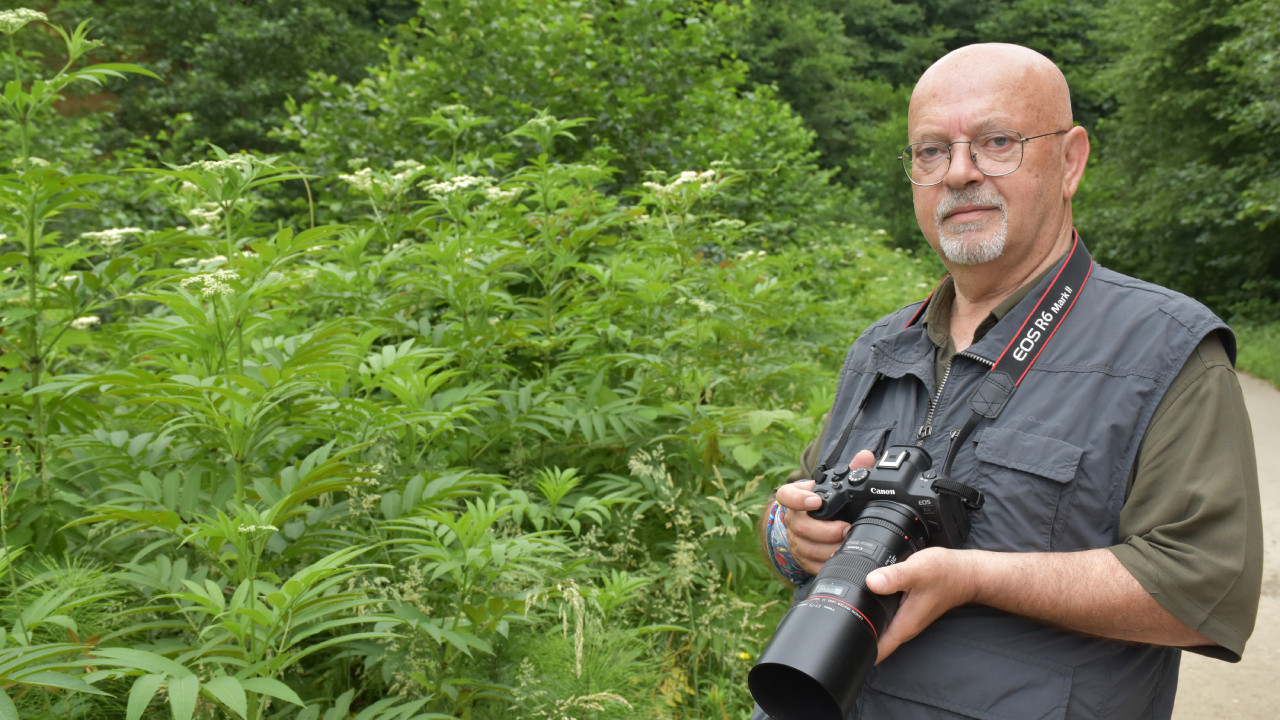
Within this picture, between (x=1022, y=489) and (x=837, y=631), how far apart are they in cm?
42

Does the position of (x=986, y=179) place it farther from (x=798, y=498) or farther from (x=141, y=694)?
(x=141, y=694)

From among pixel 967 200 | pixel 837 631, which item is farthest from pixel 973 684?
pixel 967 200

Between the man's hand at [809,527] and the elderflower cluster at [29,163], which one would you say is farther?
the elderflower cluster at [29,163]

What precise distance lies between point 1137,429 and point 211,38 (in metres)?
12.9

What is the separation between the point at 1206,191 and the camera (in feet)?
44.8

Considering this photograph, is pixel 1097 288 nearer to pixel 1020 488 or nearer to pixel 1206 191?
pixel 1020 488

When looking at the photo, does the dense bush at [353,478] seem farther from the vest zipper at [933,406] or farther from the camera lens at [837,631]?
the vest zipper at [933,406]

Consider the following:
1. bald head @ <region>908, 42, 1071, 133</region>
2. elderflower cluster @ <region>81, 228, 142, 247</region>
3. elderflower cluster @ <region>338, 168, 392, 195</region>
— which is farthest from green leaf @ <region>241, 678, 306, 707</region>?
elderflower cluster @ <region>338, 168, 392, 195</region>

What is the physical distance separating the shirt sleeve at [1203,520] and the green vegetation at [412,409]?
3.65ft

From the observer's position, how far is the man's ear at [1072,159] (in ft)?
5.63

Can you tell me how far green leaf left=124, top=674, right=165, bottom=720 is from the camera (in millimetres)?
1317

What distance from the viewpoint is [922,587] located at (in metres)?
1.32

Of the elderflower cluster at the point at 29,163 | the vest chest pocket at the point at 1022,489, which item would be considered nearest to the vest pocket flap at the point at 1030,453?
the vest chest pocket at the point at 1022,489

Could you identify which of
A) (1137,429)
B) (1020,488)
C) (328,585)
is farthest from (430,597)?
(1137,429)
